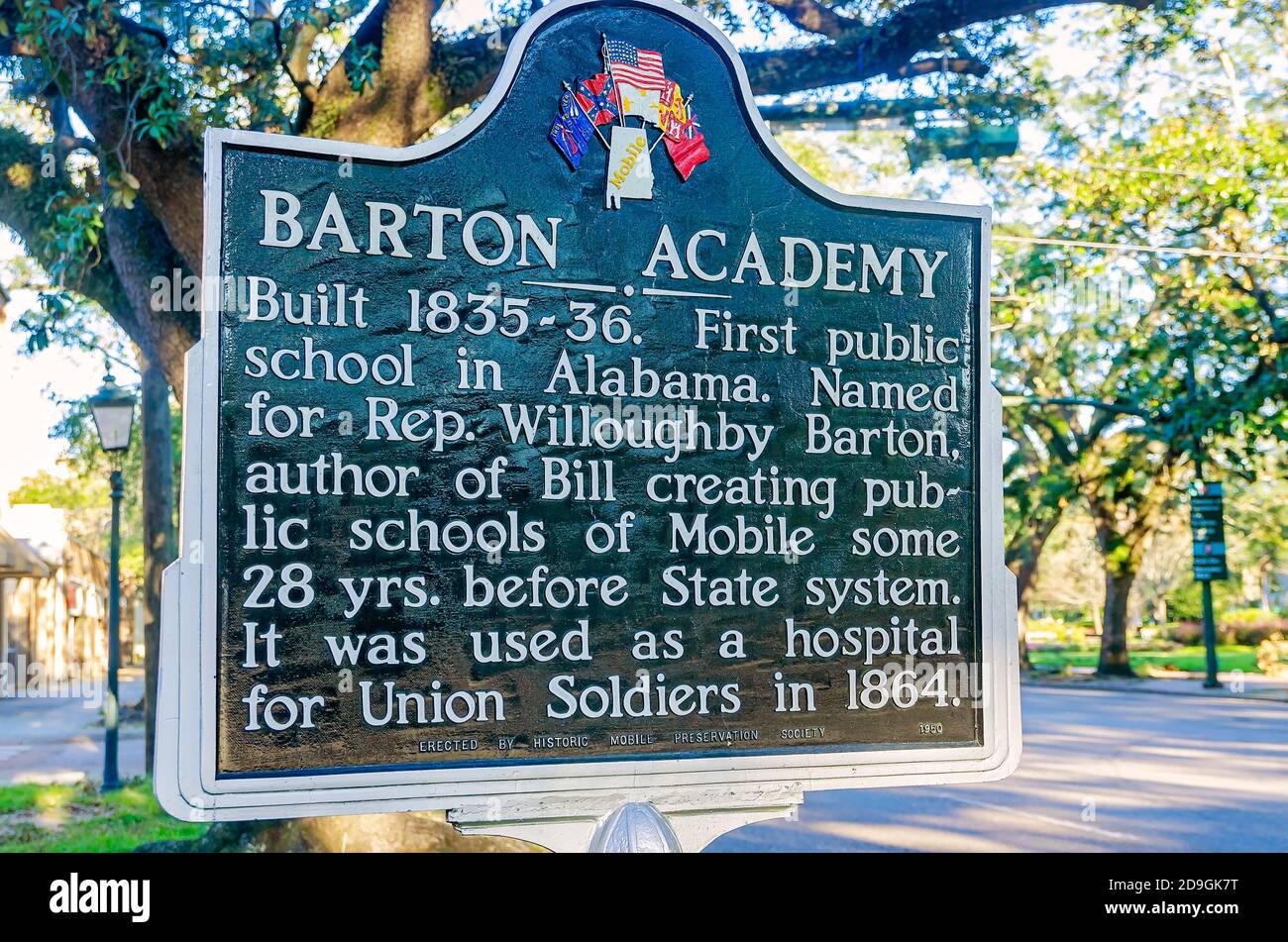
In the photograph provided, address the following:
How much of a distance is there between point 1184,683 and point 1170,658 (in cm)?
1309

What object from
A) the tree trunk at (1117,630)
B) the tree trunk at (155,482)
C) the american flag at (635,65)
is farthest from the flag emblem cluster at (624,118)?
the tree trunk at (1117,630)

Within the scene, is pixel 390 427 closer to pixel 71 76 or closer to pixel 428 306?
pixel 428 306

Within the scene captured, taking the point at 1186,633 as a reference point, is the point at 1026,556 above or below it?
above

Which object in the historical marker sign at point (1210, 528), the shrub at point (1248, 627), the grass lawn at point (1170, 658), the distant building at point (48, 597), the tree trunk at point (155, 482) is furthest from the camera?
the shrub at point (1248, 627)

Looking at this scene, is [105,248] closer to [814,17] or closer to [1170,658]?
[814,17]

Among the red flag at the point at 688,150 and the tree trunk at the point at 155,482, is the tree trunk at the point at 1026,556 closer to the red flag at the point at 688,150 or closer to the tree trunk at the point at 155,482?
the tree trunk at the point at 155,482

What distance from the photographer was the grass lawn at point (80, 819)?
907 centimetres

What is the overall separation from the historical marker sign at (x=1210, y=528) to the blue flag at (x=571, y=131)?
23.6m

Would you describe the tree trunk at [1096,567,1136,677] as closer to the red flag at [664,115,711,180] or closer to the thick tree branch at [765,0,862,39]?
the thick tree branch at [765,0,862,39]

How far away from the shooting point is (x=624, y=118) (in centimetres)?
332

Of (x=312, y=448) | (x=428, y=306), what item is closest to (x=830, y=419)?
(x=428, y=306)

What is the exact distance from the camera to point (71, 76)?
623 cm

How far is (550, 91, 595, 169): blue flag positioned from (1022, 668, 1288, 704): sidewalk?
2122 centimetres

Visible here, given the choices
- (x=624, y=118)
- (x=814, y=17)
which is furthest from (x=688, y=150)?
(x=814, y=17)
